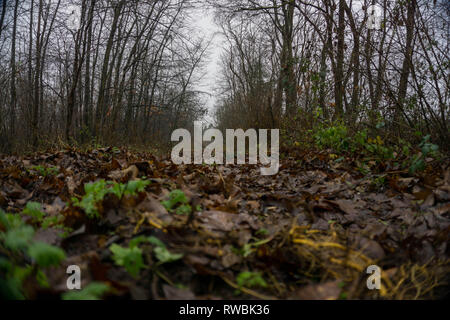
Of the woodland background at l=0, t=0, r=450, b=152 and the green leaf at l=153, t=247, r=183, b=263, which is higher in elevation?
Result: the woodland background at l=0, t=0, r=450, b=152

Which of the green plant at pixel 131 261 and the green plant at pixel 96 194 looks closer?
the green plant at pixel 131 261

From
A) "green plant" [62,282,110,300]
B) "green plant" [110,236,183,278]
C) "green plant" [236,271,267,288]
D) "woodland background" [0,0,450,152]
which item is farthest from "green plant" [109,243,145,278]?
"woodland background" [0,0,450,152]

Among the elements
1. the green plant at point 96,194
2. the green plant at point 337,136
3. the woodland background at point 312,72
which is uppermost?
the woodland background at point 312,72

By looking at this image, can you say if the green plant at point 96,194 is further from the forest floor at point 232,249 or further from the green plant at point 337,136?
the green plant at point 337,136

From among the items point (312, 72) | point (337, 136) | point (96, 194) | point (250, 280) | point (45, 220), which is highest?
point (312, 72)

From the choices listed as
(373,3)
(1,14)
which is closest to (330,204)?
(373,3)

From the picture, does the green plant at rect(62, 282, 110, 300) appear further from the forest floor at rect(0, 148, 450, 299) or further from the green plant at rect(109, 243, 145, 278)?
the green plant at rect(109, 243, 145, 278)

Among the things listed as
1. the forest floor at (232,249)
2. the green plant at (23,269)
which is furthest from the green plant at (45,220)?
the green plant at (23,269)

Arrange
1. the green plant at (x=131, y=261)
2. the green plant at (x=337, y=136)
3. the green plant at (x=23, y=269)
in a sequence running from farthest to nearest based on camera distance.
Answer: the green plant at (x=337, y=136) → the green plant at (x=131, y=261) → the green plant at (x=23, y=269)

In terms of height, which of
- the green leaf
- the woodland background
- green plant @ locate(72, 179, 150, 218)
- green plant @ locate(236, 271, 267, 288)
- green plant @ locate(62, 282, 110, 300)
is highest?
the woodland background

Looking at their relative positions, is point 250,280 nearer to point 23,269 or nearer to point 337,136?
point 23,269

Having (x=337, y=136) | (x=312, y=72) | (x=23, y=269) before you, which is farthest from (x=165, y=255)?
(x=312, y=72)

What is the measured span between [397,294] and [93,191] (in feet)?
4.55

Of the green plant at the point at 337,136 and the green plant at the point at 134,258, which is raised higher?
the green plant at the point at 337,136
